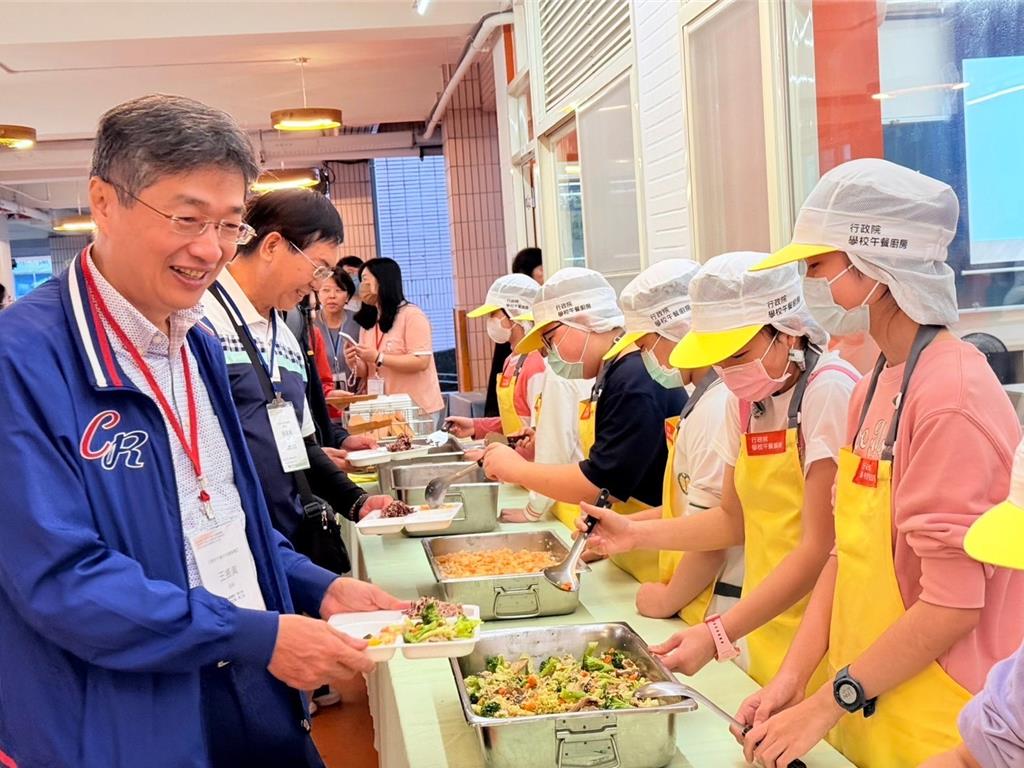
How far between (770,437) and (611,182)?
3011mm

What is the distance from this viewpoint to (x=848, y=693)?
4.85 feet

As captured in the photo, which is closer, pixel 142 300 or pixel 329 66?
pixel 142 300

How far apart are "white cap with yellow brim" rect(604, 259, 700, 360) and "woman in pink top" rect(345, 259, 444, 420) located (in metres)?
3.86

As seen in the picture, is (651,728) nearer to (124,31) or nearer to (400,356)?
(400,356)

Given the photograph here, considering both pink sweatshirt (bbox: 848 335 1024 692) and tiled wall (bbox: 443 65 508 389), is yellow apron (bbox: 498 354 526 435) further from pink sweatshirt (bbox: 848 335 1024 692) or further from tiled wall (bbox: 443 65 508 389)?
tiled wall (bbox: 443 65 508 389)

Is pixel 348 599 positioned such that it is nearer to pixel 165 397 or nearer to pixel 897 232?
pixel 165 397

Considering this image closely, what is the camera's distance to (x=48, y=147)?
1160cm

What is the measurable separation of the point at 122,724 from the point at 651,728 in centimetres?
74

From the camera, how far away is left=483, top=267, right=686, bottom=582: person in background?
2553 mm

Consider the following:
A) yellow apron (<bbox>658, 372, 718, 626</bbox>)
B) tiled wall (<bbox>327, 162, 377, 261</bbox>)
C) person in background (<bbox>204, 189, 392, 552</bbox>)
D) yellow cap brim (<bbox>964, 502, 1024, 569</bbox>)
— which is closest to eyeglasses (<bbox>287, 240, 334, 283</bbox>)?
person in background (<bbox>204, 189, 392, 552</bbox>)

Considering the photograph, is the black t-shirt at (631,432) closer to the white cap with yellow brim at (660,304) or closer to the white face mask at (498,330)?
the white cap with yellow brim at (660,304)

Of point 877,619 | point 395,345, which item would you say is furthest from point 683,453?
point 395,345

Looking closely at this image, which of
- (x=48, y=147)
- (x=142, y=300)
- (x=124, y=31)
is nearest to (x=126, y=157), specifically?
(x=142, y=300)

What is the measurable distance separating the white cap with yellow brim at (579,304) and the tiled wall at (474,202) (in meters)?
7.44
